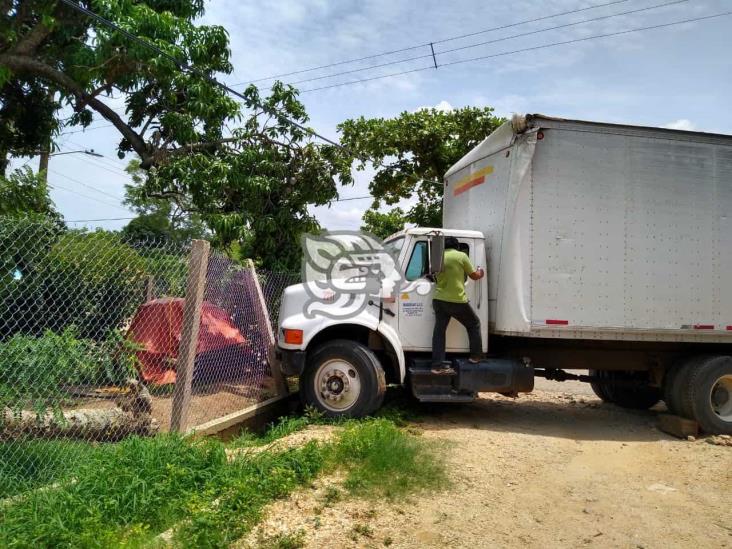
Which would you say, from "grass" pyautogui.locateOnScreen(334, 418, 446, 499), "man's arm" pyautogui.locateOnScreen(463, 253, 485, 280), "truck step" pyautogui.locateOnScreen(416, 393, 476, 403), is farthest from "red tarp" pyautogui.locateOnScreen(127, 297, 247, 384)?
"man's arm" pyautogui.locateOnScreen(463, 253, 485, 280)

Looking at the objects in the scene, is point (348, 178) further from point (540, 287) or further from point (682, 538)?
point (682, 538)

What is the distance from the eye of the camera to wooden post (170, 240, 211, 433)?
474cm

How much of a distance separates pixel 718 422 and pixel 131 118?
10622 mm

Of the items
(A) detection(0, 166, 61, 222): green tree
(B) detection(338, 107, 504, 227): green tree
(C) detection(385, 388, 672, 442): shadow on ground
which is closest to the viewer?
(C) detection(385, 388, 672, 442): shadow on ground

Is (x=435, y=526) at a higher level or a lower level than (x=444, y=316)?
lower

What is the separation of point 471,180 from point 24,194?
6944 millimetres

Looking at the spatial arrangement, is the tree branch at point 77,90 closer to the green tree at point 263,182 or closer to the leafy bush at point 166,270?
the green tree at point 263,182

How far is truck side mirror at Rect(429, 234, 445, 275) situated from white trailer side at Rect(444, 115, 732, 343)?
2.58 ft

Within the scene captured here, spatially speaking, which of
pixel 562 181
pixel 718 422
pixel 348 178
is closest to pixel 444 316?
pixel 562 181

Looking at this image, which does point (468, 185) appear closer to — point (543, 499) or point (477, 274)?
point (477, 274)

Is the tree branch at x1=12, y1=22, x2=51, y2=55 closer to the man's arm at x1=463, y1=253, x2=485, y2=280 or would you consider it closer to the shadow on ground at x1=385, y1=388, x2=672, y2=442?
the man's arm at x1=463, y1=253, x2=485, y2=280

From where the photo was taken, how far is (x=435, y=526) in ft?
12.0

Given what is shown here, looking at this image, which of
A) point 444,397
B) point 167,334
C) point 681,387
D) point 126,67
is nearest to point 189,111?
point 126,67

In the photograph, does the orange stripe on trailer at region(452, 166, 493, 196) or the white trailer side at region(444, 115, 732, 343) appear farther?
the orange stripe on trailer at region(452, 166, 493, 196)
